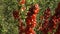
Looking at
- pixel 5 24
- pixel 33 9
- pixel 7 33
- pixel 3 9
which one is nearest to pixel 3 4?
pixel 3 9

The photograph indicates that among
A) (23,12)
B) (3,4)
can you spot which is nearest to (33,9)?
(23,12)

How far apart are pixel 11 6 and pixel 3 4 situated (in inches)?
14.8

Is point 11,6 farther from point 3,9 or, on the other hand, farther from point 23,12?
point 23,12

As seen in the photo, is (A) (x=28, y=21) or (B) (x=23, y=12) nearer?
(A) (x=28, y=21)

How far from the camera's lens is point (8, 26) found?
559 centimetres

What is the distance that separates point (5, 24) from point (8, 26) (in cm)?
14

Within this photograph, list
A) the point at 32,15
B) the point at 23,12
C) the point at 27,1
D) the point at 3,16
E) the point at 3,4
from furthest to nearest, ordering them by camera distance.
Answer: the point at 3,4 < the point at 3,16 < the point at 27,1 < the point at 23,12 < the point at 32,15

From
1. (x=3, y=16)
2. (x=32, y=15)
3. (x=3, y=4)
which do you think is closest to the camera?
(x=32, y=15)

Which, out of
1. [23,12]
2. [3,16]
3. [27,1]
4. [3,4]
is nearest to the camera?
[23,12]

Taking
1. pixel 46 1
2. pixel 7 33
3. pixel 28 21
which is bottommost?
pixel 7 33

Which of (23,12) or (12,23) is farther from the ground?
(23,12)

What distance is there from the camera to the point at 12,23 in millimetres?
5586

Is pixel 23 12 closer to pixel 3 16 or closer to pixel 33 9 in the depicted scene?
pixel 3 16

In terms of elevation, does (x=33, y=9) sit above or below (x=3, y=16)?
above
